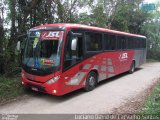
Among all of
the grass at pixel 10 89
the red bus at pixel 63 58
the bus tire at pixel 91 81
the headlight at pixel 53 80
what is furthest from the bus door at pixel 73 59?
the grass at pixel 10 89

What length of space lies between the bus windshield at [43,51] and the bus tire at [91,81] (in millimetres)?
2030

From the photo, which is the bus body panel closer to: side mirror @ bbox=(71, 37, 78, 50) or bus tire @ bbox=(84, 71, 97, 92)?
bus tire @ bbox=(84, 71, 97, 92)

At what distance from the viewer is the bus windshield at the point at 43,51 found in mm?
6125

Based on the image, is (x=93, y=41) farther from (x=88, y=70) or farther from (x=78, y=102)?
(x=78, y=102)

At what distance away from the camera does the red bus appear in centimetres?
613

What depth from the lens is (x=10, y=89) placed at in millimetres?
7121

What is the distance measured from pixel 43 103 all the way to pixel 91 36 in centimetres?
327

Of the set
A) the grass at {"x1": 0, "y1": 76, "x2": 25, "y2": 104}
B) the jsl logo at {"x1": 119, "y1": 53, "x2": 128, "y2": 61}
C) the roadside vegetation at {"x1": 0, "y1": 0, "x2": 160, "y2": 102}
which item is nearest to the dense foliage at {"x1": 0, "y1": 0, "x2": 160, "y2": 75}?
the roadside vegetation at {"x1": 0, "y1": 0, "x2": 160, "y2": 102}

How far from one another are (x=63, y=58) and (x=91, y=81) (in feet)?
7.35

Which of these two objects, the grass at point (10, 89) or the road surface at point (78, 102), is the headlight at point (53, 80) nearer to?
the road surface at point (78, 102)

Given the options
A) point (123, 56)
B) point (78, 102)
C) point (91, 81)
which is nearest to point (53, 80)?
point (78, 102)

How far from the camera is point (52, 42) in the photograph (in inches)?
247

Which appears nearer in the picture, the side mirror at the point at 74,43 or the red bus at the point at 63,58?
the red bus at the point at 63,58

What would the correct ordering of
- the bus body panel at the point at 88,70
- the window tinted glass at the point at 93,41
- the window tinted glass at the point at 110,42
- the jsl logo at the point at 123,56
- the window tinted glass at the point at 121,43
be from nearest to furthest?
the bus body panel at the point at 88,70 → the window tinted glass at the point at 93,41 → the window tinted glass at the point at 110,42 → the window tinted glass at the point at 121,43 → the jsl logo at the point at 123,56
